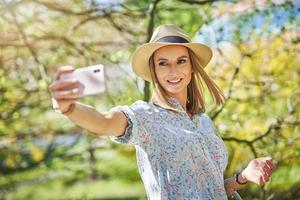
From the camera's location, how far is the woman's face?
5.90ft

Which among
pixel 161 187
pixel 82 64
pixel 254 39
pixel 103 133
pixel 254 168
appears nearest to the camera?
pixel 103 133

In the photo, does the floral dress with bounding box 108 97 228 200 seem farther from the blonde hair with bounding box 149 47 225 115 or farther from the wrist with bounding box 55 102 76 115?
the wrist with bounding box 55 102 76 115

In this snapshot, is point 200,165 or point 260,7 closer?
point 200,165

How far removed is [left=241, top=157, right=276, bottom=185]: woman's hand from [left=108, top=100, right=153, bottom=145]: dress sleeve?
35 cm

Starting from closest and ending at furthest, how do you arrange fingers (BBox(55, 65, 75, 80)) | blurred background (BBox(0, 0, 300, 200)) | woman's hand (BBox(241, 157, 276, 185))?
1. fingers (BBox(55, 65, 75, 80))
2. woman's hand (BBox(241, 157, 276, 185))
3. blurred background (BBox(0, 0, 300, 200))

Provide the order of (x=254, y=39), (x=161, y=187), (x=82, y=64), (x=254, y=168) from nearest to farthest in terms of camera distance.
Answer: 1. (x=161, y=187)
2. (x=254, y=168)
3. (x=82, y=64)
4. (x=254, y=39)

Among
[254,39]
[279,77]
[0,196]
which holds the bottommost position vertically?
[0,196]

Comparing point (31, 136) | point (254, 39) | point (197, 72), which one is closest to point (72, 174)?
point (31, 136)

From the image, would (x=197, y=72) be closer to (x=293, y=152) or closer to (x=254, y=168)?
(x=254, y=168)

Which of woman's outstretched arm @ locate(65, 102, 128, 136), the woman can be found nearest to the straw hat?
the woman

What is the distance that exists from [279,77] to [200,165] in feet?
9.73

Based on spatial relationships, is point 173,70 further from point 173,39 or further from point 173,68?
point 173,39

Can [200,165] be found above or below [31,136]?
above

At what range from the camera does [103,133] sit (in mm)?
1487
